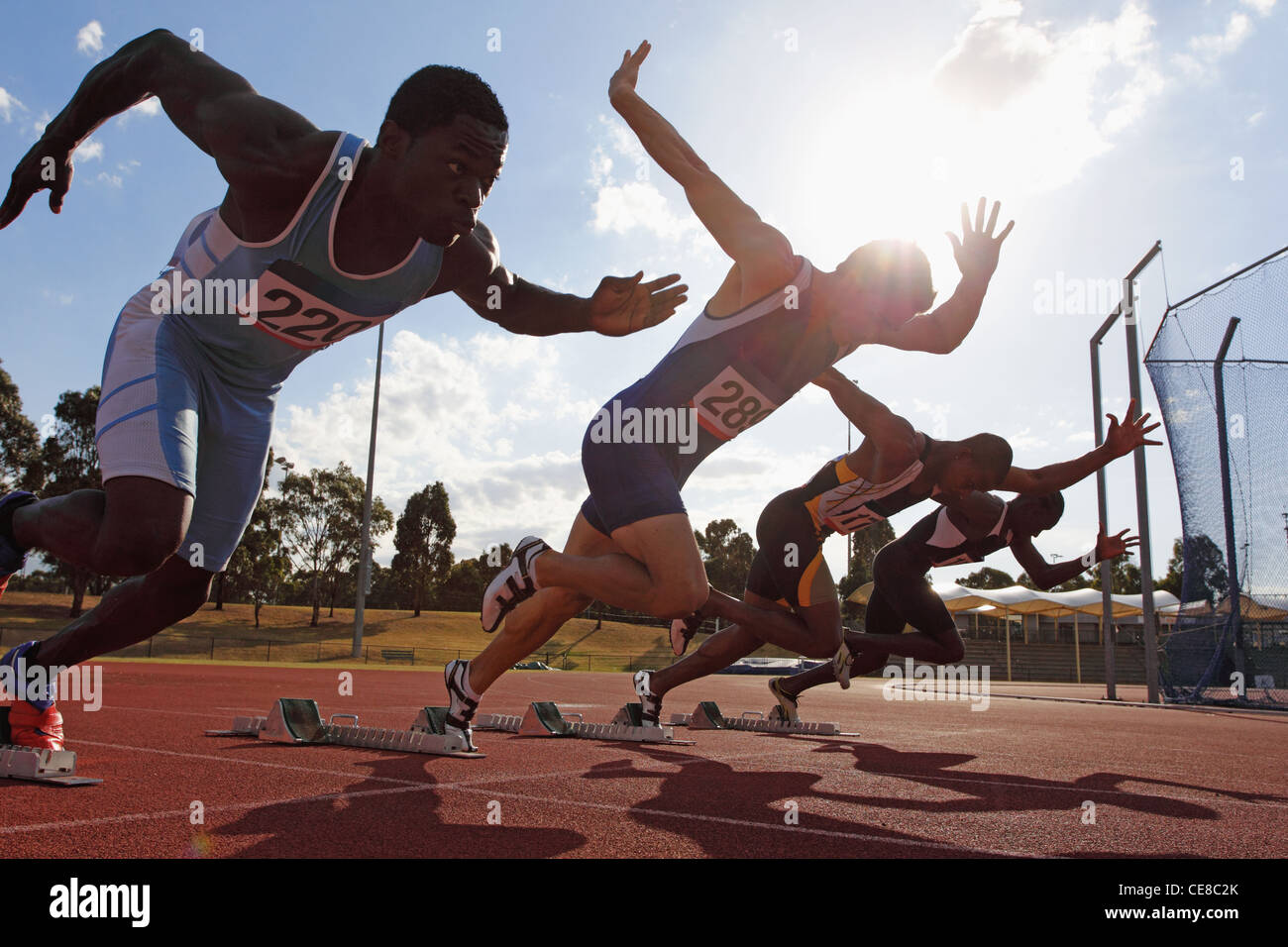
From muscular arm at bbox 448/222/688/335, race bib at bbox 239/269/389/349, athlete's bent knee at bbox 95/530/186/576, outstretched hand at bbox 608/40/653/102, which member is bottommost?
athlete's bent knee at bbox 95/530/186/576

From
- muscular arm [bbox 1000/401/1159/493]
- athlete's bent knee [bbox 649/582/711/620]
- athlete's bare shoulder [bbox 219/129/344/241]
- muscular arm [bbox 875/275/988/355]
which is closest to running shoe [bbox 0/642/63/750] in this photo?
athlete's bare shoulder [bbox 219/129/344/241]

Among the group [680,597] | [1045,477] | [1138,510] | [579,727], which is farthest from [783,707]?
[1138,510]

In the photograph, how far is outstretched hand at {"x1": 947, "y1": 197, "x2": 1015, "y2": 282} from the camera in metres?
4.45

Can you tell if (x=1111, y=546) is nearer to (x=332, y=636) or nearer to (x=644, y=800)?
(x=644, y=800)

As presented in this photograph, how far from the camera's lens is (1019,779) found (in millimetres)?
4035

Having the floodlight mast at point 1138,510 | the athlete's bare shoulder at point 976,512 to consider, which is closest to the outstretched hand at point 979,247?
the athlete's bare shoulder at point 976,512

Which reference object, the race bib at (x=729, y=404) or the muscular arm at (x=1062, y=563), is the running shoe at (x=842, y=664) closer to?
the muscular arm at (x=1062, y=563)

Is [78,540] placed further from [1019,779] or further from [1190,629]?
[1190,629]

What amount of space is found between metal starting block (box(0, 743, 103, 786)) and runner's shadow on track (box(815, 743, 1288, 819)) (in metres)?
2.89

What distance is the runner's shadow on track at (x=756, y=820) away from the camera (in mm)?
2324

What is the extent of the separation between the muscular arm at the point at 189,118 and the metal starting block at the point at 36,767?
1874 millimetres

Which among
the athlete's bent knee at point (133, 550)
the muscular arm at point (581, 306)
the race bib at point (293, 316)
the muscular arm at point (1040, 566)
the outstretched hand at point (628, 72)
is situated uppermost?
the outstretched hand at point (628, 72)

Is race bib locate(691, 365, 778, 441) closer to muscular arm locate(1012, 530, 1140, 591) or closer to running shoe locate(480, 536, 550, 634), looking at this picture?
running shoe locate(480, 536, 550, 634)

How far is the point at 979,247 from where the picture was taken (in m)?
A: 4.48
